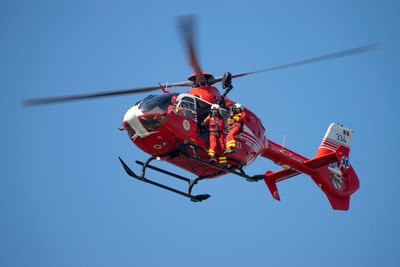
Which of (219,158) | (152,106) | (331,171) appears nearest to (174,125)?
(152,106)

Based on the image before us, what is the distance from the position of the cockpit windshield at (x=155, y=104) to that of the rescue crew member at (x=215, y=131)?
3.80 ft

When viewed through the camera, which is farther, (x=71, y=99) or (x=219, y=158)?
(x=219, y=158)

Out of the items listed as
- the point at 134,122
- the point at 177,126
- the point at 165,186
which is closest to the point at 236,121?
the point at 177,126

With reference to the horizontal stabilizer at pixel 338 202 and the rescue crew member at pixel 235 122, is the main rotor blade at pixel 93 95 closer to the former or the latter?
the rescue crew member at pixel 235 122

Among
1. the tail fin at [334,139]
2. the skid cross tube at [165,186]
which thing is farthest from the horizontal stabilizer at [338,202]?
the skid cross tube at [165,186]

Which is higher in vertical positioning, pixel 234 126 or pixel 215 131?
pixel 234 126

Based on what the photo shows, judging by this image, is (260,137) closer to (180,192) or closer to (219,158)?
(219,158)

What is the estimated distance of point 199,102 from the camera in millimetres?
14430

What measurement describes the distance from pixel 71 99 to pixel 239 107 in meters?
4.26

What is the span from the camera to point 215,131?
14.1 metres

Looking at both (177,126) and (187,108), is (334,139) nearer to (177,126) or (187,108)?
(187,108)

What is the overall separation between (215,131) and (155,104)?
1707mm

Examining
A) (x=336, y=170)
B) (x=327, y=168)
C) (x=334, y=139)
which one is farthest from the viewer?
(x=334, y=139)

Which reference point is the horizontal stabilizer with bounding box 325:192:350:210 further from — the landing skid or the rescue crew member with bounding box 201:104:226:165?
the rescue crew member with bounding box 201:104:226:165
